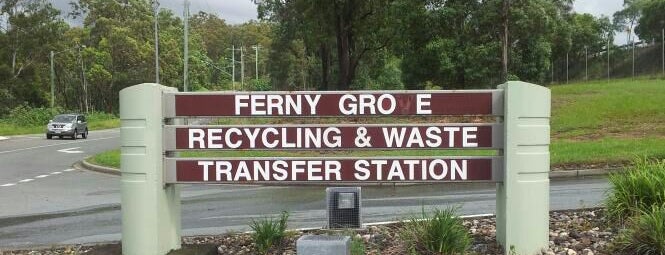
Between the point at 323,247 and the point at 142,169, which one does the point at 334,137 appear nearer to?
the point at 323,247

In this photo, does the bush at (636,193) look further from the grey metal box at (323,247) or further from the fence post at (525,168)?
the grey metal box at (323,247)

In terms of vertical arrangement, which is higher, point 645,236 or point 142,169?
point 142,169

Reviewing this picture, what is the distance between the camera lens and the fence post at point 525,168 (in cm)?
543

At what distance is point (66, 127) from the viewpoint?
41156mm

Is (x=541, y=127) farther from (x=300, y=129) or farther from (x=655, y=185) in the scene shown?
(x=300, y=129)

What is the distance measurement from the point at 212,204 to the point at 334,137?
22.2ft

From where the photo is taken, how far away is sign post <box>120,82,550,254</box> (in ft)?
18.2

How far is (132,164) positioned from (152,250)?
0.75m

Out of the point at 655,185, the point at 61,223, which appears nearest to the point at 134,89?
the point at 655,185

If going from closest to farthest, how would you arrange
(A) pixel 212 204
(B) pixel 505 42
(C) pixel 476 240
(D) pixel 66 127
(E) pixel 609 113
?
(C) pixel 476 240
(A) pixel 212 204
(E) pixel 609 113
(B) pixel 505 42
(D) pixel 66 127

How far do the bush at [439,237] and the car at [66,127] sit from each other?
39322 millimetres

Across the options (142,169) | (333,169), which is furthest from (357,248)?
(142,169)

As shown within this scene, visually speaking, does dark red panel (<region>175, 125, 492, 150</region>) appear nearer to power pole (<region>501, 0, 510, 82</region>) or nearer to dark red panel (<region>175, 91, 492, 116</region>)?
dark red panel (<region>175, 91, 492, 116</region>)

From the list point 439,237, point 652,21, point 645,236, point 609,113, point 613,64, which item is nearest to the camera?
point 645,236
